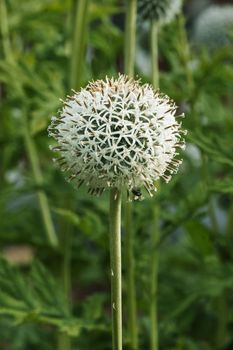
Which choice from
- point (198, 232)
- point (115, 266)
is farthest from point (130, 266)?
point (115, 266)

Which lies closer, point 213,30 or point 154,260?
point 154,260

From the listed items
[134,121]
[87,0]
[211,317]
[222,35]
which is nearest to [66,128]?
[134,121]

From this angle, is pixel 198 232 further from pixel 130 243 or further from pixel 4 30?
pixel 4 30

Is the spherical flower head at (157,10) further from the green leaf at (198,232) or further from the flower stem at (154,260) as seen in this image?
the green leaf at (198,232)

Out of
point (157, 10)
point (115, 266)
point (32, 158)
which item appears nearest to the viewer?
point (115, 266)

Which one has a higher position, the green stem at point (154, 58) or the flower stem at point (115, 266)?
the green stem at point (154, 58)

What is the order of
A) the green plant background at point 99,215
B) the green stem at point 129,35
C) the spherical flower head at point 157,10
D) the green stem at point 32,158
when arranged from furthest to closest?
1. the green stem at point 32,158
2. the spherical flower head at point 157,10
3. the green stem at point 129,35
4. the green plant background at point 99,215

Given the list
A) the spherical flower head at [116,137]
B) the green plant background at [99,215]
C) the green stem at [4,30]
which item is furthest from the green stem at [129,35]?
the green stem at [4,30]

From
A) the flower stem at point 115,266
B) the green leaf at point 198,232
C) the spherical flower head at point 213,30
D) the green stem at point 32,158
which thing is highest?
the spherical flower head at point 213,30
